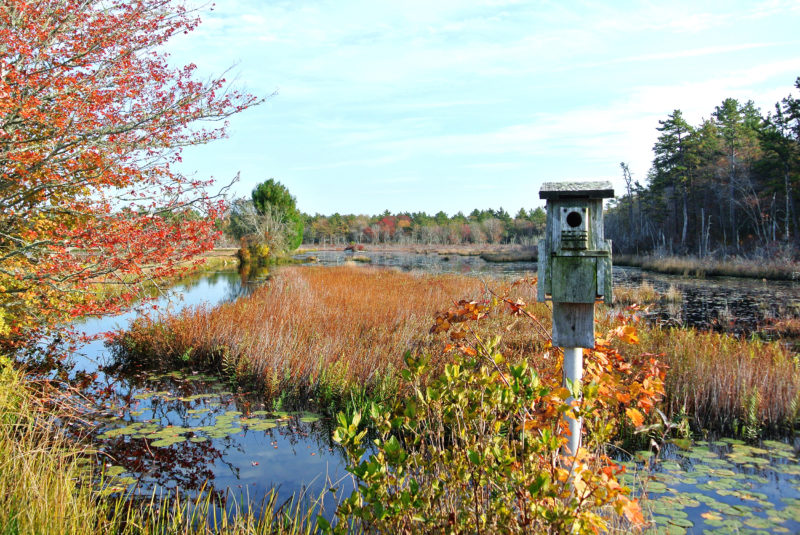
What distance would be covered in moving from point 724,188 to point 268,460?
39.7 meters

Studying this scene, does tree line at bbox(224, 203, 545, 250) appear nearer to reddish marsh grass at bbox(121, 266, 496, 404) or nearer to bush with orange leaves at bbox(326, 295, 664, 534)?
reddish marsh grass at bbox(121, 266, 496, 404)

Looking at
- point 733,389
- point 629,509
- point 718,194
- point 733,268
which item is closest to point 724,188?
point 718,194

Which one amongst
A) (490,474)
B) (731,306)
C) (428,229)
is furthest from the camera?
(428,229)

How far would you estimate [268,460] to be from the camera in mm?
5168

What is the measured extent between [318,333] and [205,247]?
6.92 feet

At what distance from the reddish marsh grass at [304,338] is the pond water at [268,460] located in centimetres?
53

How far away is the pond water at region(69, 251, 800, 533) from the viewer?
12.9 ft

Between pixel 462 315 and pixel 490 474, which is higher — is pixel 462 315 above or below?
above

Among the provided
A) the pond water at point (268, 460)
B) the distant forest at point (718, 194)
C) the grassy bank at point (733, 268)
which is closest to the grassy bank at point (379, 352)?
the pond water at point (268, 460)

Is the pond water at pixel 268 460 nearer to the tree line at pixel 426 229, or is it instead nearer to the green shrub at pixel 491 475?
the green shrub at pixel 491 475

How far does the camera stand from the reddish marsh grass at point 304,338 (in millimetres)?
6746

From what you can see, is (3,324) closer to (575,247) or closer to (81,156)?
(81,156)

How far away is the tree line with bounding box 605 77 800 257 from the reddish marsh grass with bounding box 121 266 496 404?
25.5 metres

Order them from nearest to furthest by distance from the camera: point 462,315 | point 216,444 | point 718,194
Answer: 1. point 462,315
2. point 216,444
3. point 718,194
